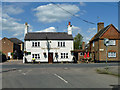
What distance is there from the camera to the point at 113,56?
40.1m

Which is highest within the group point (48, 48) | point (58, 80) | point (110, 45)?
point (110, 45)

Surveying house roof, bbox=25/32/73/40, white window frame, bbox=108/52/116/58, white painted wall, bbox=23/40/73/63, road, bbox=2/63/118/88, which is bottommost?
road, bbox=2/63/118/88

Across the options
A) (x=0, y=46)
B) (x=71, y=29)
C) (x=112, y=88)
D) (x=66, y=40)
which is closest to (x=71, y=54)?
(x=66, y=40)

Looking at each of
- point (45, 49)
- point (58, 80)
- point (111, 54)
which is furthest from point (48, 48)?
point (58, 80)

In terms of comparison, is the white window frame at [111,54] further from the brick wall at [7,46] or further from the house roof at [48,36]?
the brick wall at [7,46]

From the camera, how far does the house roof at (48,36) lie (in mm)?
40406

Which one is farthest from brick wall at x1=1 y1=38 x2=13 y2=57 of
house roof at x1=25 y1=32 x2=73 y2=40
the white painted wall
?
the white painted wall

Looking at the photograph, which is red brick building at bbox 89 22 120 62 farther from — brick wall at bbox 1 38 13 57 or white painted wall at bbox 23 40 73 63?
brick wall at bbox 1 38 13 57

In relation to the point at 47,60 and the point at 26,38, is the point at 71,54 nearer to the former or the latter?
the point at 47,60

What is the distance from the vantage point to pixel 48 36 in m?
41.4

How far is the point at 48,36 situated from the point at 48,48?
3106 millimetres

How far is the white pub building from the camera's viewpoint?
3972 centimetres

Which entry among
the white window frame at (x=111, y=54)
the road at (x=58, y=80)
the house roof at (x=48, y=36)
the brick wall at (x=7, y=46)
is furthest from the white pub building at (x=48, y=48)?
the brick wall at (x=7, y=46)

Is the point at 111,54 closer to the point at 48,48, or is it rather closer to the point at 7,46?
the point at 48,48
